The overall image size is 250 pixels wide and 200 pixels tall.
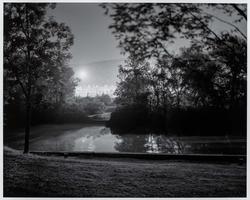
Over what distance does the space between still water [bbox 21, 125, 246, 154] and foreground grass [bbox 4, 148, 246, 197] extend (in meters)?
0.20

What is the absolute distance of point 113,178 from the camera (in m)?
3.78

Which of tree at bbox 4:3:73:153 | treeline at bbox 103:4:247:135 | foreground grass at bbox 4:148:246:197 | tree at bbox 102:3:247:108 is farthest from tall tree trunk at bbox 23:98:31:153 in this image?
tree at bbox 102:3:247:108

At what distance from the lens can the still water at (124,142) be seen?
4.24 m

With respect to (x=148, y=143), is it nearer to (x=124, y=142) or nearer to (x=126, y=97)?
(x=124, y=142)

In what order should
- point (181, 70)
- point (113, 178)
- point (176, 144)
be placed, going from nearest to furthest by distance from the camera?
point (113, 178) < point (181, 70) < point (176, 144)

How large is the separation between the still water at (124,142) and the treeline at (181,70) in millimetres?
146

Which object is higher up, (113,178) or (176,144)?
(176,144)

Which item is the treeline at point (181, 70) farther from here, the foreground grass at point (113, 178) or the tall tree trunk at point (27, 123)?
the tall tree trunk at point (27, 123)

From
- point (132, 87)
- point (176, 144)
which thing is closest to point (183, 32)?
point (132, 87)

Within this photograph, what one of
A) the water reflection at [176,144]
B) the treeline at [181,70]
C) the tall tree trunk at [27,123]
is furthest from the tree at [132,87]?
the tall tree trunk at [27,123]

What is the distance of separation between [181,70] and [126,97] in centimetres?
83

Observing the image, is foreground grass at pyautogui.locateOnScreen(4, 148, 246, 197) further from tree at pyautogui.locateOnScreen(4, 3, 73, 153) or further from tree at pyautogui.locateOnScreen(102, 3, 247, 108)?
tree at pyautogui.locateOnScreen(102, 3, 247, 108)

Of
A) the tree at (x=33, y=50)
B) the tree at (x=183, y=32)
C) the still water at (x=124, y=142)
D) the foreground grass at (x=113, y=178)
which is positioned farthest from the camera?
the still water at (x=124, y=142)

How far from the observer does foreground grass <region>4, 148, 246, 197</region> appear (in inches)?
141
